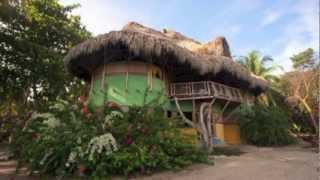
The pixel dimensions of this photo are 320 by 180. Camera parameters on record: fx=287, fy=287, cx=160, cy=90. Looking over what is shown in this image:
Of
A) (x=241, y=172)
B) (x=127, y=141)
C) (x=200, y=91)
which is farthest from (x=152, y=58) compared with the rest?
(x=241, y=172)

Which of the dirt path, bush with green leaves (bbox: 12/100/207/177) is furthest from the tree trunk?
the dirt path

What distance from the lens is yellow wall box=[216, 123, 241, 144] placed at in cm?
1753

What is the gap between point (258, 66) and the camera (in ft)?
84.9

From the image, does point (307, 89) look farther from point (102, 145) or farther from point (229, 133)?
point (102, 145)

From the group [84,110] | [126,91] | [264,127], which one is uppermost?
[126,91]

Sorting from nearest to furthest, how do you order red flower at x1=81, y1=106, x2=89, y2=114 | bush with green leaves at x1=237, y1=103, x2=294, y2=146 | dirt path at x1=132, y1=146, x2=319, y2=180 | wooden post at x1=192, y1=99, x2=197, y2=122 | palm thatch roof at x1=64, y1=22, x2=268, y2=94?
dirt path at x1=132, y1=146, x2=319, y2=180 → red flower at x1=81, y1=106, x2=89, y2=114 → palm thatch roof at x1=64, y1=22, x2=268, y2=94 → wooden post at x1=192, y1=99, x2=197, y2=122 → bush with green leaves at x1=237, y1=103, x2=294, y2=146

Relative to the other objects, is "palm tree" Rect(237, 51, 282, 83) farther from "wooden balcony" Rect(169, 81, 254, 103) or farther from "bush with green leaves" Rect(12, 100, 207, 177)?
"bush with green leaves" Rect(12, 100, 207, 177)

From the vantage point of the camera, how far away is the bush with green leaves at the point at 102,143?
28.0 ft

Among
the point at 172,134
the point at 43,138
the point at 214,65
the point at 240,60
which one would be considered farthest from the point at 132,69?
the point at 240,60

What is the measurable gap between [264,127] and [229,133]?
2231 mm

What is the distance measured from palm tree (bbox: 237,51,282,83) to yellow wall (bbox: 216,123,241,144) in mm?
9035

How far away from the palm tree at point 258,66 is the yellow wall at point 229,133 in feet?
29.6

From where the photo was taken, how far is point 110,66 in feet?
47.5

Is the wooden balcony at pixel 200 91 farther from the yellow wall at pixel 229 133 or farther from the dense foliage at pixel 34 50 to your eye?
the dense foliage at pixel 34 50
